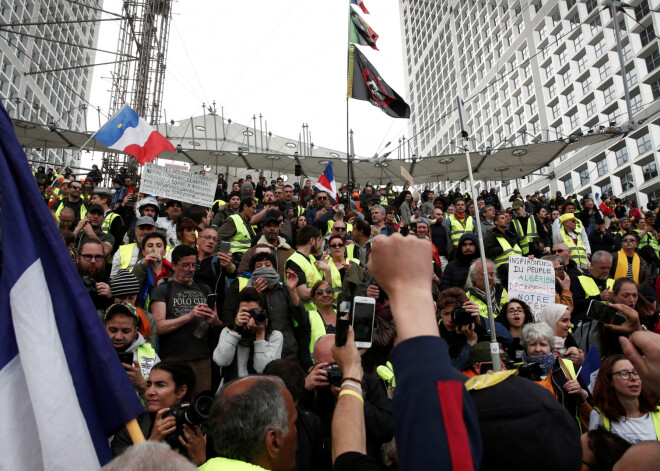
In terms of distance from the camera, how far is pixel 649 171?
3325 centimetres

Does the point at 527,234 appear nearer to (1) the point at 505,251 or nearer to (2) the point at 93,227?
(1) the point at 505,251

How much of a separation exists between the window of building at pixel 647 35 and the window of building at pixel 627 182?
31.1 feet

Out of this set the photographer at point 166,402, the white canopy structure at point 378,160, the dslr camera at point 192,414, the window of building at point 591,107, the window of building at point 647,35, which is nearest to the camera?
the dslr camera at point 192,414

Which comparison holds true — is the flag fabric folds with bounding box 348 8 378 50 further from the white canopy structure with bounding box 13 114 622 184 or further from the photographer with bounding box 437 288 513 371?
the photographer with bounding box 437 288 513 371

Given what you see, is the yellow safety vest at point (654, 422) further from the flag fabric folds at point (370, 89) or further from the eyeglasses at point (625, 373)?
the flag fabric folds at point (370, 89)

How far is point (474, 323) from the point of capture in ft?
13.1

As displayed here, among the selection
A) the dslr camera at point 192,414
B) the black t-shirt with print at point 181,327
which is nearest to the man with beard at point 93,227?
the black t-shirt with print at point 181,327

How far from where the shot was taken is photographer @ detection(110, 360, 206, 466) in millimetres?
2256

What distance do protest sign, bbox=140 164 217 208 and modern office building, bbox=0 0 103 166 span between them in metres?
29.2

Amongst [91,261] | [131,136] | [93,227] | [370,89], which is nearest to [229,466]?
[91,261]

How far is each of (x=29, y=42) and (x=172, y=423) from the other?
175ft

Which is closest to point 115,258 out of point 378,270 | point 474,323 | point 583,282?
point 474,323

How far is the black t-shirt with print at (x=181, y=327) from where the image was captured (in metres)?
3.88

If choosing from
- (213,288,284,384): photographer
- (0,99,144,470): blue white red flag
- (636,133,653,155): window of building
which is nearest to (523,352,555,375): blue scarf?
(213,288,284,384): photographer
